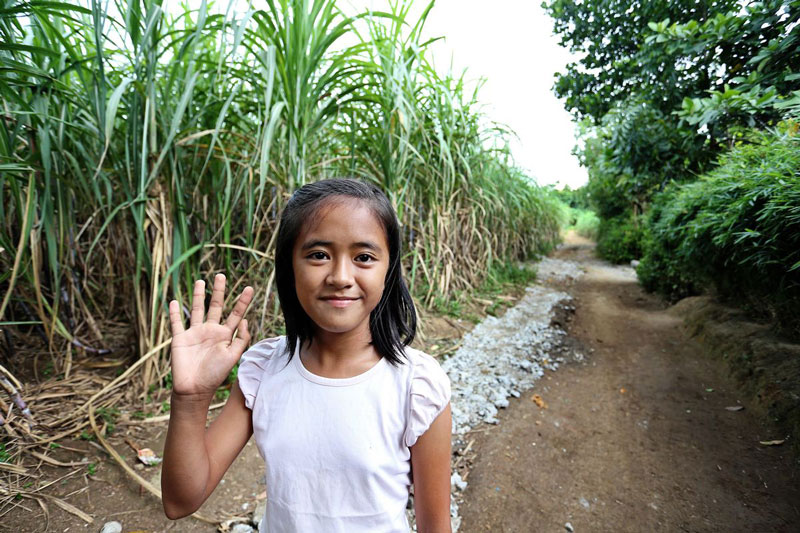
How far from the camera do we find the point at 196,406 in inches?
26.0

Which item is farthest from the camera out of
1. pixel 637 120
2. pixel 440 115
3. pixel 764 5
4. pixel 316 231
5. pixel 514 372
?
pixel 637 120

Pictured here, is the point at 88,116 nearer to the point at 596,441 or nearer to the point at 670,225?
the point at 596,441

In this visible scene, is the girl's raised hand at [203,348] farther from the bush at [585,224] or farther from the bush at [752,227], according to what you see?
the bush at [585,224]

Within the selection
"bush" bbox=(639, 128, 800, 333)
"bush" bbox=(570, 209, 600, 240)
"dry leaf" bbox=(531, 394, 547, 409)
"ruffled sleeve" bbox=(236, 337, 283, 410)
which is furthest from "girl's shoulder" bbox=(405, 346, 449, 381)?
"bush" bbox=(570, 209, 600, 240)

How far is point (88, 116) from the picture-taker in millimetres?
1608

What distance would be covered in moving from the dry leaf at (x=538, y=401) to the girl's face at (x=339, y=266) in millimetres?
2073

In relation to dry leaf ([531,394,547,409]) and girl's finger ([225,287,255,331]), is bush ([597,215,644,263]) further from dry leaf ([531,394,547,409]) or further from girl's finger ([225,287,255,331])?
girl's finger ([225,287,255,331])

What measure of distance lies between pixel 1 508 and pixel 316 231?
1403 mm

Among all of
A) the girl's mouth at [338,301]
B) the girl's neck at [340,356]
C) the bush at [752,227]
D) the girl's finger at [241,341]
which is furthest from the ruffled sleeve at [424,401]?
the bush at [752,227]

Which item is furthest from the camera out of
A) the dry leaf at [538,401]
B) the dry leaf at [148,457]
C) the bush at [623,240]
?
the bush at [623,240]

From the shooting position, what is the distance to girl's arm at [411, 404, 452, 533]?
775 millimetres

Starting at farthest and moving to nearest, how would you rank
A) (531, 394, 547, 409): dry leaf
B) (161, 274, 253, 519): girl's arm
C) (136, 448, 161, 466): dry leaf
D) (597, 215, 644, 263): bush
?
(597, 215, 644, 263): bush < (531, 394, 547, 409): dry leaf < (136, 448, 161, 466): dry leaf < (161, 274, 253, 519): girl's arm

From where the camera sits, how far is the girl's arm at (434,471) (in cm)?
77

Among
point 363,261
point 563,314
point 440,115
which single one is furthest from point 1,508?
point 563,314
